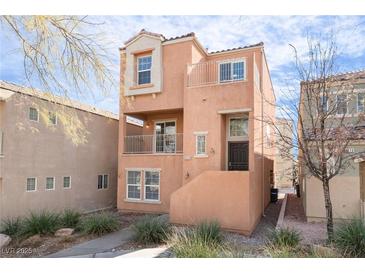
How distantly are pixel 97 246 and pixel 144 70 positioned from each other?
902 cm

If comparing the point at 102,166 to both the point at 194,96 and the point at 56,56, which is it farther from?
the point at 56,56

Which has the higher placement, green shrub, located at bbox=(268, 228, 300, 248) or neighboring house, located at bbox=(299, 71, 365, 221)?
neighboring house, located at bbox=(299, 71, 365, 221)

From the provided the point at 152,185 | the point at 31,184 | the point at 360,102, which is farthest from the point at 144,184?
the point at 360,102

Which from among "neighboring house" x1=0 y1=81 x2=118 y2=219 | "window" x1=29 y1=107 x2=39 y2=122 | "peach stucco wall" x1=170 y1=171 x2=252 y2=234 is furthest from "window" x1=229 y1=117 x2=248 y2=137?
"window" x1=29 y1=107 x2=39 y2=122

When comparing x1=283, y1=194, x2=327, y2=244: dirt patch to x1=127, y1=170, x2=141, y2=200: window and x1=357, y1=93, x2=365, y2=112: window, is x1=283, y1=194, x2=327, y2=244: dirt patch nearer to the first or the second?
x1=357, y1=93, x2=365, y2=112: window

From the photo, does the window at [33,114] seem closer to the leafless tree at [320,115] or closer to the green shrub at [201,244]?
the green shrub at [201,244]

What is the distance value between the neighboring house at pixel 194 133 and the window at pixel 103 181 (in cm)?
300

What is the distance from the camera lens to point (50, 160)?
13.9 metres

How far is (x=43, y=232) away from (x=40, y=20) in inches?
287

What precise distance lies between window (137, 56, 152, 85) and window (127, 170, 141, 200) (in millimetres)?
4653

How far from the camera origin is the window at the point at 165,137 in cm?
1439

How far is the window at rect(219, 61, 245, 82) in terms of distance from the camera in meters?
12.5

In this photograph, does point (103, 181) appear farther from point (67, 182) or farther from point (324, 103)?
point (324, 103)
